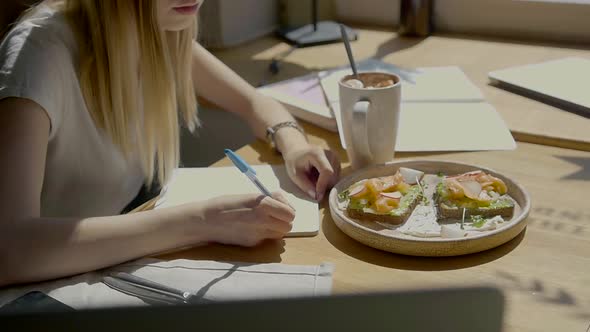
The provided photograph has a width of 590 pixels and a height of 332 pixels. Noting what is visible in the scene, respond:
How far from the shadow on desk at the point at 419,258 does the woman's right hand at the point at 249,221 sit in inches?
2.8

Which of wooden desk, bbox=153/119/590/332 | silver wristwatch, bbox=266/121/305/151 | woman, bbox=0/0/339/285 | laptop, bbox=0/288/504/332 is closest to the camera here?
laptop, bbox=0/288/504/332

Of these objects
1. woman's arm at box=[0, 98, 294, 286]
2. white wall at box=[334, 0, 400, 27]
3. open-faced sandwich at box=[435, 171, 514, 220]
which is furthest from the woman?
white wall at box=[334, 0, 400, 27]

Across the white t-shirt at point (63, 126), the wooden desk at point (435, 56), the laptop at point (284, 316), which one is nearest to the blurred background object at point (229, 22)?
the wooden desk at point (435, 56)

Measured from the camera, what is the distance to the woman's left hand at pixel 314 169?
40.2 inches

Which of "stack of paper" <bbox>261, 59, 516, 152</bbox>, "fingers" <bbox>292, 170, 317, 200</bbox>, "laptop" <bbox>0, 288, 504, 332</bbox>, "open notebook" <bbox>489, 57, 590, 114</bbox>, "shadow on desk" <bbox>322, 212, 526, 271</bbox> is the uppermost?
"laptop" <bbox>0, 288, 504, 332</bbox>

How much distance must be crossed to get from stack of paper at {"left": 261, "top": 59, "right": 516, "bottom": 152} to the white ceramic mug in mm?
108

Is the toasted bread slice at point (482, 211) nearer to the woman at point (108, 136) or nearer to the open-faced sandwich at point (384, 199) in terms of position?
the open-faced sandwich at point (384, 199)

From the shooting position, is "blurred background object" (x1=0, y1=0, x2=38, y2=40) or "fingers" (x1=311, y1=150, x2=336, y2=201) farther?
"blurred background object" (x1=0, y1=0, x2=38, y2=40)

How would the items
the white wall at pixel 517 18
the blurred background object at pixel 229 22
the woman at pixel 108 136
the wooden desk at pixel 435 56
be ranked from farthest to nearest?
the blurred background object at pixel 229 22, the white wall at pixel 517 18, the wooden desk at pixel 435 56, the woman at pixel 108 136

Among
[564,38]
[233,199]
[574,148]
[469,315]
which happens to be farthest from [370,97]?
[564,38]

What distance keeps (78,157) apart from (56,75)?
17 centimetres

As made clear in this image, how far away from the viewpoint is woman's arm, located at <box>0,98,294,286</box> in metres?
0.83

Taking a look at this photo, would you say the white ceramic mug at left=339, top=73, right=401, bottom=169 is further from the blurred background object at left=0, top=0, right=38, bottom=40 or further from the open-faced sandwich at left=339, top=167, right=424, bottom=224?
the blurred background object at left=0, top=0, right=38, bottom=40

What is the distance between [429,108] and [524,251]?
0.49 meters
